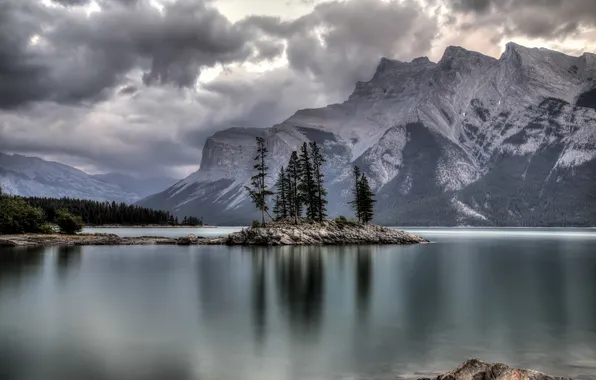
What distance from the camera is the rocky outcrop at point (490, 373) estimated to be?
13.5m

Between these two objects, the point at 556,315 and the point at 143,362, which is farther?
the point at 556,315

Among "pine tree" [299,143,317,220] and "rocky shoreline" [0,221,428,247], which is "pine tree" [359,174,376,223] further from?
"pine tree" [299,143,317,220]

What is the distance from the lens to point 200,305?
115 ft

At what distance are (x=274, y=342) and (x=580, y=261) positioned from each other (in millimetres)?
65618

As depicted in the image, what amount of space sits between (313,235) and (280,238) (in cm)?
785

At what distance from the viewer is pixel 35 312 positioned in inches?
1244

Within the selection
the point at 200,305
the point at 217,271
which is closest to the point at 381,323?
the point at 200,305

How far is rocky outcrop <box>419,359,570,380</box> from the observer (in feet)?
44.3

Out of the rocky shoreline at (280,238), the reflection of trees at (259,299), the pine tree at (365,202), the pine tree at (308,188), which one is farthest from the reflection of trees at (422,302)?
the pine tree at (365,202)

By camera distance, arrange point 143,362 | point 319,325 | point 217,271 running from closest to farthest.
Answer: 1. point 143,362
2. point 319,325
3. point 217,271

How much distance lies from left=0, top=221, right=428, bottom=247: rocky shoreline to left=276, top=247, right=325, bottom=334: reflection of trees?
3090cm

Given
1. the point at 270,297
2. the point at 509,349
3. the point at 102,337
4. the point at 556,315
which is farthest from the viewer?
the point at 270,297

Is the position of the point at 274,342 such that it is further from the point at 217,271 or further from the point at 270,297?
the point at 217,271

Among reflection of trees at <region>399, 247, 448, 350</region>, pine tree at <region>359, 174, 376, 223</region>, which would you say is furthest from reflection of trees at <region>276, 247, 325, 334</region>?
pine tree at <region>359, 174, 376, 223</region>
